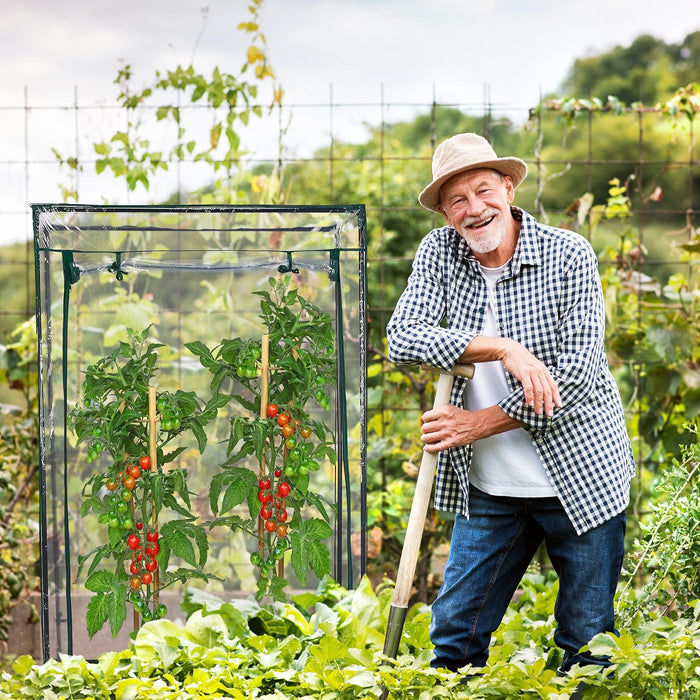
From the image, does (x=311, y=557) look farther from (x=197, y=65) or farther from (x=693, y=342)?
(x=197, y=65)

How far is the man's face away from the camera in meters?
2.08

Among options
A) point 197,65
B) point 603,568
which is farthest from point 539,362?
point 197,65

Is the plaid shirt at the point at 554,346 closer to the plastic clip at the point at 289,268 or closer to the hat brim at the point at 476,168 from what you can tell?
the hat brim at the point at 476,168

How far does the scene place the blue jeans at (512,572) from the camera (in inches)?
82.7

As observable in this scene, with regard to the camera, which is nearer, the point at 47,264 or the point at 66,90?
the point at 47,264

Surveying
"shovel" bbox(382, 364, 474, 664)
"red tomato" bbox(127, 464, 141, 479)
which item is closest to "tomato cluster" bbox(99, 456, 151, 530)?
"red tomato" bbox(127, 464, 141, 479)

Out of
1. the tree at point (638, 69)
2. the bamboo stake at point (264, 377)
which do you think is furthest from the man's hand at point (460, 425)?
the tree at point (638, 69)


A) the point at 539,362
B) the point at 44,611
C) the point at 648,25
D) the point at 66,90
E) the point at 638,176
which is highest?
the point at 648,25

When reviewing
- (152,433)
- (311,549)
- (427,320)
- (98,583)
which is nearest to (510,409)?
(427,320)

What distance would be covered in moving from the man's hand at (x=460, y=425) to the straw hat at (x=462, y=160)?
1.71 feet

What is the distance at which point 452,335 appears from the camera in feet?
6.68

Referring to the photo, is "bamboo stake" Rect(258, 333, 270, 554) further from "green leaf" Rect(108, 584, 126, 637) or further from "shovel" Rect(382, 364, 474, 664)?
"shovel" Rect(382, 364, 474, 664)

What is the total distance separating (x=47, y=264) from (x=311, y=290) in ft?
2.38

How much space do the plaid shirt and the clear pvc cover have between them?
44cm
